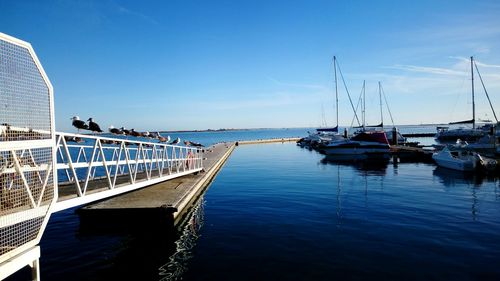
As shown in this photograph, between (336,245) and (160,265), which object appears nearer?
(160,265)

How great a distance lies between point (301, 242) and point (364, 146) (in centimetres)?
3367

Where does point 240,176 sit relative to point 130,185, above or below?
below

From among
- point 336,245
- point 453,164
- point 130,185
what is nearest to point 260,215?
point 336,245

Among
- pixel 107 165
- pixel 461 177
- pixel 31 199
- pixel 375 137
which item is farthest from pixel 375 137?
pixel 31 199

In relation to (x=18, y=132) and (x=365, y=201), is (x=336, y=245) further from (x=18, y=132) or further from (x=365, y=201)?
(x=18, y=132)

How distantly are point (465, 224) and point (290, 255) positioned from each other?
279 inches

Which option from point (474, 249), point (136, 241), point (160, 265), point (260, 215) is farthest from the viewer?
point (260, 215)

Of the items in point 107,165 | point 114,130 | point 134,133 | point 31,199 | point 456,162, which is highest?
point 114,130

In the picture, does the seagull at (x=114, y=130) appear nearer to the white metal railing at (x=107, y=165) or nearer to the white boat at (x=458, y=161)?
the white metal railing at (x=107, y=165)

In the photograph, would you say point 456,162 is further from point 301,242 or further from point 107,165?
point 107,165

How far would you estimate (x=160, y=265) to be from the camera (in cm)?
838

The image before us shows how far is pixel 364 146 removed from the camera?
134 ft

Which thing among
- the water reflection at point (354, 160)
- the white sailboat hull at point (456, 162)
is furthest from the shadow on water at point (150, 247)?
the water reflection at point (354, 160)

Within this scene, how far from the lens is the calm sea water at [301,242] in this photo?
7840 mm
